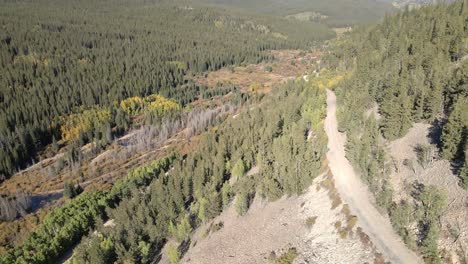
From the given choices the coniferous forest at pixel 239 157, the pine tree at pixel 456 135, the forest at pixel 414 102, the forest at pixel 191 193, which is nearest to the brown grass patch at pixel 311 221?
the coniferous forest at pixel 239 157

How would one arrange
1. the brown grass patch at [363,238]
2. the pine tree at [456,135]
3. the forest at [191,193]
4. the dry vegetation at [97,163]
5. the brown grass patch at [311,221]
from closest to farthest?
1. the brown grass patch at [363,238]
2. the pine tree at [456,135]
3. the brown grass patch at [311,221]
4. the forest at [191,193]
5. the dry vegetation at [97,163]

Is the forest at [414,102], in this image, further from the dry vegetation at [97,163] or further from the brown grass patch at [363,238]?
the dry vegetation at [97,163]

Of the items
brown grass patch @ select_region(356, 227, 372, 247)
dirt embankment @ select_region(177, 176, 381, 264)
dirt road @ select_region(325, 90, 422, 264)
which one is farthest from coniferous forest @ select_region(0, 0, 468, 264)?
dirt road @ select_region(325, 90, 422, 264)

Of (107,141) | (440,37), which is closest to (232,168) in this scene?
(440,37)

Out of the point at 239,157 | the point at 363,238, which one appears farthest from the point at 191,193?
the point at 363,238

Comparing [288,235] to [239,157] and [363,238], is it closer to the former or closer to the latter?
[363,238]

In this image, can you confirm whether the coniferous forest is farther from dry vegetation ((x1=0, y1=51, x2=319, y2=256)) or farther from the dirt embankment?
the dirt embankment
